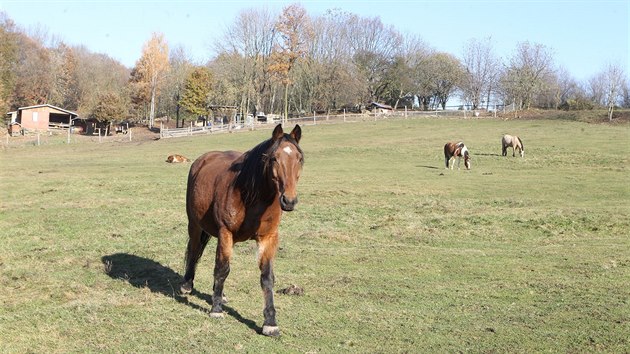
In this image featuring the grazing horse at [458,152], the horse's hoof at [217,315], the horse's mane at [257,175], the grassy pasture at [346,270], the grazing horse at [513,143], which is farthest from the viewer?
the grazing horse at [513,143]

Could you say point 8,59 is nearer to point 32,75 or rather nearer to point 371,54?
point 32,75

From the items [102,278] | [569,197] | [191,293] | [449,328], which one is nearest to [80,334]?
[191,293]

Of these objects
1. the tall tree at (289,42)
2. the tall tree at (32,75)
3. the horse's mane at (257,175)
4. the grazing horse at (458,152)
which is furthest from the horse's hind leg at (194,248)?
the tall tree at (32,75)

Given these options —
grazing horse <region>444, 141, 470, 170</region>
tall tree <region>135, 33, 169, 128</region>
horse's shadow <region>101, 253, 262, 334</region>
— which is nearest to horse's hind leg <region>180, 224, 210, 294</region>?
horse's shadow <region>101, 253, 262, 334</region>

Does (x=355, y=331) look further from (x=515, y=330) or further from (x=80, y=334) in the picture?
(x=80, y=334)

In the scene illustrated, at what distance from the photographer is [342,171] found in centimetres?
3156

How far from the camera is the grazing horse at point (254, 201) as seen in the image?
6.20 m

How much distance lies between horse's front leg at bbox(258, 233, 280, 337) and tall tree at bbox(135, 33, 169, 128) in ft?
280

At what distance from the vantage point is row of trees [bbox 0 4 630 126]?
7819cm

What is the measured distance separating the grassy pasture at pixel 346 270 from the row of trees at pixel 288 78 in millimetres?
55397

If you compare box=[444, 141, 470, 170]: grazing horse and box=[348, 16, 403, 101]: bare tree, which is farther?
box=[348, 16, 403, 101]: bare tree

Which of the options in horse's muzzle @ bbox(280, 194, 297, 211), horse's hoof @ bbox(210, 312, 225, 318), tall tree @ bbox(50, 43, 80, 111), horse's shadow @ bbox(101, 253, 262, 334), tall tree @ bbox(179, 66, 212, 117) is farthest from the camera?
tall tree @ bbox(50, 43, 80, 111)

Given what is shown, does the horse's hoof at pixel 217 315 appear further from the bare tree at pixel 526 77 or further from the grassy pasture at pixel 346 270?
the bare tree at pixel 526 77

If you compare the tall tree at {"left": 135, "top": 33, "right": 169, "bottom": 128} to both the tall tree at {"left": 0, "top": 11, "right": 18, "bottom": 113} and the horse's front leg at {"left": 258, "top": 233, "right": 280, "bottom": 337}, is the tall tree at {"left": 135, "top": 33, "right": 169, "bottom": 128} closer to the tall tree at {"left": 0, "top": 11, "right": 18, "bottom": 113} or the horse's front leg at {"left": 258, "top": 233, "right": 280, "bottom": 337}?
the tall tree at {"left": 0, "top": 11, "right": 18, "bottom": 113}
